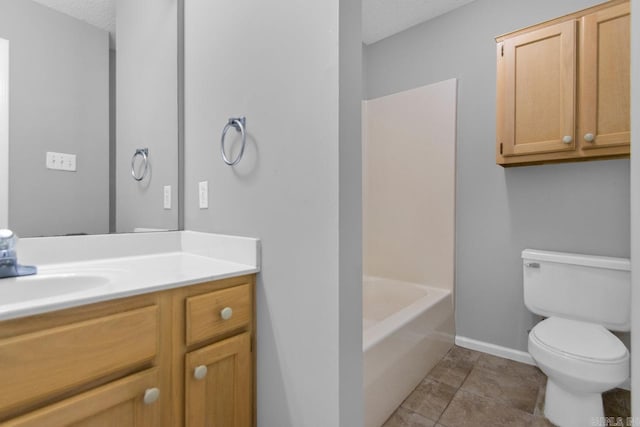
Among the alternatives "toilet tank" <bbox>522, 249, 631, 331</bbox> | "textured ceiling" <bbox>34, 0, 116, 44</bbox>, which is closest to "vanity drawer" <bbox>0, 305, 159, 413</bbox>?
"textured ceiling" <bbox>34, 0, 116, 44</bbox>

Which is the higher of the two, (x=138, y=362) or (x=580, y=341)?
(x=138, y=362)

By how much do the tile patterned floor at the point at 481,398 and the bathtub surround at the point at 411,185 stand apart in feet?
2.02

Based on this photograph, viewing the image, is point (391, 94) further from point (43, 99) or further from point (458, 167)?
point (43, 99)

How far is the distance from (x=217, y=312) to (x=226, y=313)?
0.03 metres

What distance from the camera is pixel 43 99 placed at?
3.85 feet

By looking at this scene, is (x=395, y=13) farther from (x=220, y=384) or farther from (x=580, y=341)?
(x=220, y=384)

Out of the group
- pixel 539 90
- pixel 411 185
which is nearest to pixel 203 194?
pixel 411 185

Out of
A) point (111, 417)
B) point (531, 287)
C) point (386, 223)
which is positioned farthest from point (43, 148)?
point (531, 287)

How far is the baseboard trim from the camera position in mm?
2055

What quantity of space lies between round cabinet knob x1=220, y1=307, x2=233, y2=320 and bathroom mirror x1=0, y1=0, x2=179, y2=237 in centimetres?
68

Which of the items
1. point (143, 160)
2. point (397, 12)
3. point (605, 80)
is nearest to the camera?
point (143, 160)

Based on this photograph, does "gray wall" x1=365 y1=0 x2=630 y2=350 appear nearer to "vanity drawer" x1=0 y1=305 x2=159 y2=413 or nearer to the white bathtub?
the white bathtub

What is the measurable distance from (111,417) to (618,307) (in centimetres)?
230

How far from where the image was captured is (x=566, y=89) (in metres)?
1.71
